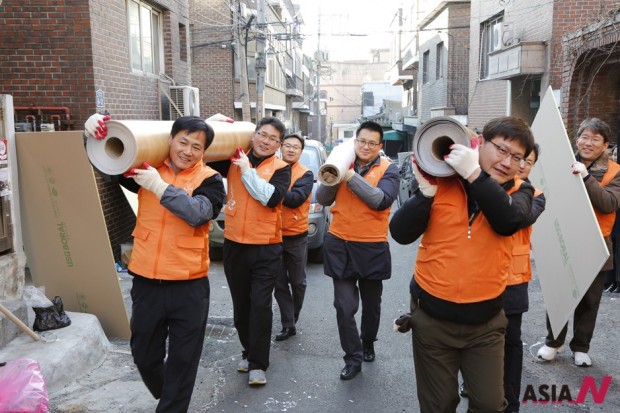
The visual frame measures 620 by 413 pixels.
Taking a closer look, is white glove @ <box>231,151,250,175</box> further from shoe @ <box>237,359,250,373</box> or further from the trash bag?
the trash bag

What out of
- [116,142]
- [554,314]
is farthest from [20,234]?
[554,314]

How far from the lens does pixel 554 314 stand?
4578 millimetres

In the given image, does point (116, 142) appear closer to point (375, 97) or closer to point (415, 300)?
point (415, 300)

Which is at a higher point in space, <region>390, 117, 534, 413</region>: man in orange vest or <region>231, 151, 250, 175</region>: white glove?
<region>231, 151, 250, 175</region>: white glove

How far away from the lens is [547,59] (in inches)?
484

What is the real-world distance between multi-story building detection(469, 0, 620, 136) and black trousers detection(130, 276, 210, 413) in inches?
251

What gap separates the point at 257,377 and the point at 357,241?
1260 millimetres

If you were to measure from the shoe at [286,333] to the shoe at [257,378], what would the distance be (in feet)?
3.63

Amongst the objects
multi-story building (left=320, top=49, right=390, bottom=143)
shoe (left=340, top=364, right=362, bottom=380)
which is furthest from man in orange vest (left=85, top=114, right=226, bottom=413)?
multi-story building (left=320, top=49, right=390, bottom=143)

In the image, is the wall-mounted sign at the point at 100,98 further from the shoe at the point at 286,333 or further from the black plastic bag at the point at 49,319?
the shoe at the point at 286,333

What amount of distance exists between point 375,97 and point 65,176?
2299 inches

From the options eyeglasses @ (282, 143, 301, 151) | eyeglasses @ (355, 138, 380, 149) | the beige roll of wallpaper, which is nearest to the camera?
the beige roll of wallpaper

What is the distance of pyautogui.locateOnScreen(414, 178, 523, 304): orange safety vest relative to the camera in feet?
9.27

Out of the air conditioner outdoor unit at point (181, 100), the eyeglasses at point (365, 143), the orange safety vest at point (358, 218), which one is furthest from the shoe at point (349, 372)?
the air conditioner outdoor unit at point (181, 100)
